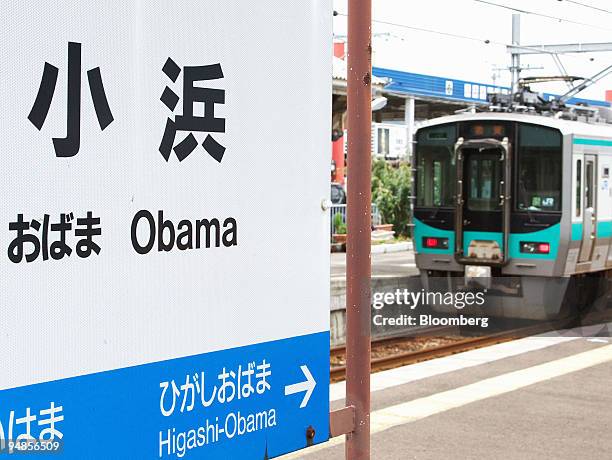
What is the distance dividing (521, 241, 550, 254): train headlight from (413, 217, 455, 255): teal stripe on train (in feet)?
3.58

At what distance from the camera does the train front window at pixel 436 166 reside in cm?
1530

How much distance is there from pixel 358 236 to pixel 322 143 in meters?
0.32

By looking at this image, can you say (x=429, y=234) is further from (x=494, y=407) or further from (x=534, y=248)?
(x=494, y=407)

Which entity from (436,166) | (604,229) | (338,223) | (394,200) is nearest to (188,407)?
(436,166)

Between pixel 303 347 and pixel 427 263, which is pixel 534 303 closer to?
pixel 427 263

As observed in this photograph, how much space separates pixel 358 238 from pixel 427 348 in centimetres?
1013

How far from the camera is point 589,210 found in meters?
15.1

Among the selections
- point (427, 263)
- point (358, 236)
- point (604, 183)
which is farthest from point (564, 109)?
point (358, 236)

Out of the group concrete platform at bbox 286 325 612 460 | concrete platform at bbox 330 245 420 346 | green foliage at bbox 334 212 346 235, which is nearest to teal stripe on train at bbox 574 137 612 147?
concrete platform at bbox 330 245 420 346

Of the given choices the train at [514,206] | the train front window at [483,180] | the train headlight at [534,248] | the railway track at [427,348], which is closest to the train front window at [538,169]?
the train at [514,206]

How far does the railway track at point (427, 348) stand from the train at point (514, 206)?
1.62 ft

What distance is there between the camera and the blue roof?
126 feet

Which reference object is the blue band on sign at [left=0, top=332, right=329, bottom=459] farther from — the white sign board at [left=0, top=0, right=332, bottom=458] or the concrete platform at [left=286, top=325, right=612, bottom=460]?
the concrete platform at [left=286, top=325, right=612, bottom=460]

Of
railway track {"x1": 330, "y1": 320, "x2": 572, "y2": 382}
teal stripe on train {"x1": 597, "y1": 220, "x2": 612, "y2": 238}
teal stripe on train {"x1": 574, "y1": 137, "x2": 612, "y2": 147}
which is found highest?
teal stripe on train {"x1": 574, "y1": 137, "x2": 612, "y2": 147}
